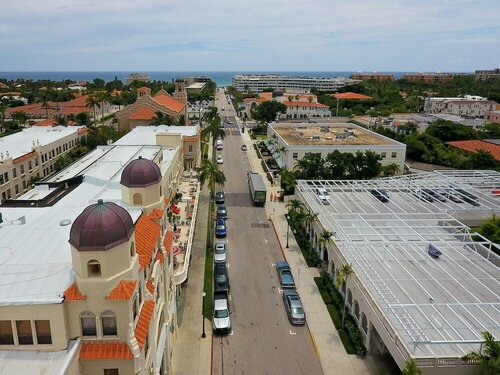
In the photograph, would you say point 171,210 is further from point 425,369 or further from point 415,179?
point 415,179

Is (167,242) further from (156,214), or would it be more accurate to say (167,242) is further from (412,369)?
(412,369)

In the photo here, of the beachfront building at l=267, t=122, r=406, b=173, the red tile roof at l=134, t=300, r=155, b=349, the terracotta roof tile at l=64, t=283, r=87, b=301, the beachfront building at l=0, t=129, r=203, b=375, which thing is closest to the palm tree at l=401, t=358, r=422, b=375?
the beachfront building at l=0, t=129, r=203, b=375

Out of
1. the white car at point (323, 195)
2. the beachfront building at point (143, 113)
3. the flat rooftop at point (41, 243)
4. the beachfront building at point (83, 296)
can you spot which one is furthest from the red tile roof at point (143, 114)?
the beachfront building at point (83, 296)

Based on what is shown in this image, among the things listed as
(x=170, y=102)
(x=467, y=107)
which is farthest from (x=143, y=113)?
(x=467, y=107)

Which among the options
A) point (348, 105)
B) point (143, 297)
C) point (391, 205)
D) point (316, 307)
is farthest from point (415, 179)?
point (348, 105)

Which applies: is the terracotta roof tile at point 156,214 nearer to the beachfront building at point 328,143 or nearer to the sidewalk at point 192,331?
the sidewalk at point 192,331
